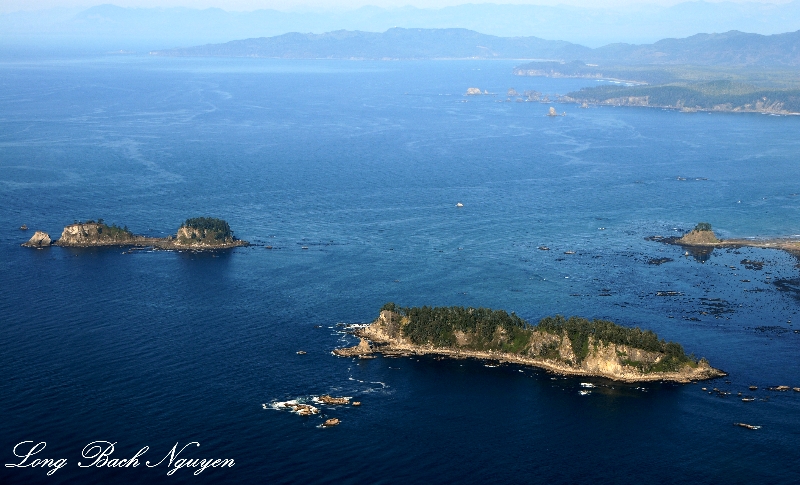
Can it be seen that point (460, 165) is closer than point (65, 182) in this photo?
No

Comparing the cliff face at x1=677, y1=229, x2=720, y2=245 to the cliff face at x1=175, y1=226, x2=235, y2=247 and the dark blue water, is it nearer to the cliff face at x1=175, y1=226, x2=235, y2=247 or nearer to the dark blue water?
the dark blue water

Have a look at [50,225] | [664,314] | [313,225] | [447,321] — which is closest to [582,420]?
[447,321]

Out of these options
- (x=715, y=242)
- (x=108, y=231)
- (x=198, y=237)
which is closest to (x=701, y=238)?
(x=715, y=242)

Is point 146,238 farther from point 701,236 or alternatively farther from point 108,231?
point 701,236

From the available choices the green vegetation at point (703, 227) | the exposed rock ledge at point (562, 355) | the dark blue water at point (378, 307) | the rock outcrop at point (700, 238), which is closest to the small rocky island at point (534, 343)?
the exposed rock ledge at point (562, 355)

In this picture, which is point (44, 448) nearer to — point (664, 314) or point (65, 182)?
point (664, 314)

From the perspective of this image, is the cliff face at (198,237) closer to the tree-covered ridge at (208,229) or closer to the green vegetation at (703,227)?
the tree-covered ridge at (208,229)

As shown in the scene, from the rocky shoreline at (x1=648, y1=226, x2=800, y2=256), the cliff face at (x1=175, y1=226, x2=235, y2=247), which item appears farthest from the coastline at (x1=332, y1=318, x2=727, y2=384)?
the rocky shoreline at (x1=648, y1=226, x2=800, y2=256)
